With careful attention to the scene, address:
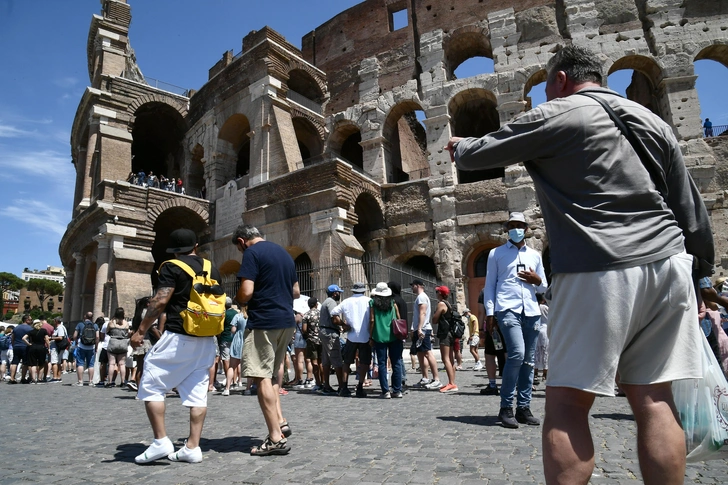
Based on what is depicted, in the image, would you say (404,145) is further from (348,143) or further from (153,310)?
(153,310)

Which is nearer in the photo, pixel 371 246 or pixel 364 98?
pixel 371 246

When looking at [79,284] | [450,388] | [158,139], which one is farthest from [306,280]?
[158,139]

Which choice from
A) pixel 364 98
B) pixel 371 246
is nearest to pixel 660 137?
pixel 371 246

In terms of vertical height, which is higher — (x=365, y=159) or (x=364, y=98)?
(x=364, y=98)

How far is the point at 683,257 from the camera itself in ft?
5.82

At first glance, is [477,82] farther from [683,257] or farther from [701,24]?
[683,257]

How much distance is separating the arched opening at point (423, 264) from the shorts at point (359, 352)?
472 inches

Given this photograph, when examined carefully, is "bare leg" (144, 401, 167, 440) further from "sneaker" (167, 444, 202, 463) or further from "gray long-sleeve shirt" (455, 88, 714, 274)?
"gray long-sleeve shirt" (455, 88, 714, 274)

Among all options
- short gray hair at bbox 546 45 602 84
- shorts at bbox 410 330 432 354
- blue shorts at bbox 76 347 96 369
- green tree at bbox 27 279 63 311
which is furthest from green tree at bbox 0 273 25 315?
short gray hair at bbox 546 45 602 84

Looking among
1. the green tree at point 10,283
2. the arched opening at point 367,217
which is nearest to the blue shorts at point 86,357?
the arched opening at point 367,217

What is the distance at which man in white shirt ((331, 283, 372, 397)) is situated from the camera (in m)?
7.20

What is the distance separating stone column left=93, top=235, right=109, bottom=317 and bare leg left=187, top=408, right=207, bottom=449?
1550cm

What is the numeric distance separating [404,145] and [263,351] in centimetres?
1955

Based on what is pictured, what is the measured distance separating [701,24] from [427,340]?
51.9 feet
